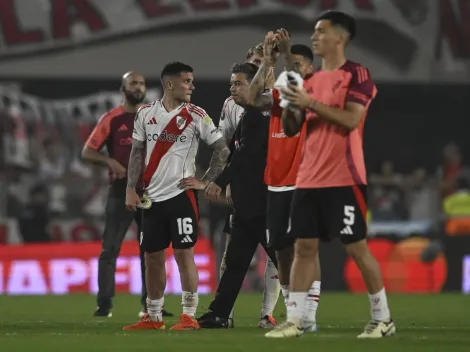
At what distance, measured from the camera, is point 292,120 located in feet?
28.2

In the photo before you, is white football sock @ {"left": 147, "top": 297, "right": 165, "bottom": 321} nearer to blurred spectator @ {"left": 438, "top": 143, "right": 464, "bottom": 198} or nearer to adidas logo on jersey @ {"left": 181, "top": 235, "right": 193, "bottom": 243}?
adidas logo on jersey @ {"left": 181, "top": 235, "right": 193, "bottom": 243}

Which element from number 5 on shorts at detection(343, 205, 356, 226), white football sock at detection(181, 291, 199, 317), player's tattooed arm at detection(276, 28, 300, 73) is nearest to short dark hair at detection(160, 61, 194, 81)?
player's tattooed arm at detection(276, 28, 300, 73)

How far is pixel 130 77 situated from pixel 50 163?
11.7 m

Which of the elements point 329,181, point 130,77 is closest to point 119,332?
point 329,181

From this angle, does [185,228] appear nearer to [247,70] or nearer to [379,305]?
[247,70]

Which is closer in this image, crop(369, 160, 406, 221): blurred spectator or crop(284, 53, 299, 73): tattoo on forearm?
crop(284, 53, 299, 73): tattoo on forearm

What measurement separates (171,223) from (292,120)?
178 cm

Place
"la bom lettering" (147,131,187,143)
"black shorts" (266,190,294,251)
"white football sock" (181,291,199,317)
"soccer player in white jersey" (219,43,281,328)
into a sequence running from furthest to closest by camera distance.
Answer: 1. "soccer player in white jersey" (219,43,281,328)
2. "la bom lettering" (147,131,187,143)
3. "white football sock" (181,291,199,317)
4. "black shorts" (266,190,294,251)

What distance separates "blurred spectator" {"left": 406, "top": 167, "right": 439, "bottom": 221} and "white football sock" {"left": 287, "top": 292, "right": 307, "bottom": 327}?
54.9ft

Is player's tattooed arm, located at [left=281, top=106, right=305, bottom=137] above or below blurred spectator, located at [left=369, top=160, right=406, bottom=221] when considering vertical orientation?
above

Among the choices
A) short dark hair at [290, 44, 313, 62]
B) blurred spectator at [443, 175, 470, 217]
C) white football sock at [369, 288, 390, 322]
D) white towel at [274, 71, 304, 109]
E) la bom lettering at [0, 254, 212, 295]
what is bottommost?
la bom lettering at [0, 254, 212, 295]

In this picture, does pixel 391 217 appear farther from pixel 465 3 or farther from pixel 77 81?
pixel 77 81

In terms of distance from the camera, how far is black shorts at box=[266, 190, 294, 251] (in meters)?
9.35

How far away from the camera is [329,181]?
836 centimetres
